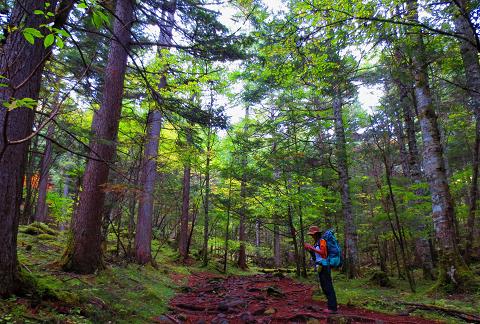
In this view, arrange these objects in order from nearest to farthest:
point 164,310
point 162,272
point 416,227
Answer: point 164,310 → point 416,227 → point 162,272

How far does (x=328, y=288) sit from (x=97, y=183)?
5990mm

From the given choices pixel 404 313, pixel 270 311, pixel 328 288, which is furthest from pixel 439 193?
pixel 270 311

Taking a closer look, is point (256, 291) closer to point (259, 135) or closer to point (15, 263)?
point (15, 263)

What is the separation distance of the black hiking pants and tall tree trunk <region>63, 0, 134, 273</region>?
17.5 feet

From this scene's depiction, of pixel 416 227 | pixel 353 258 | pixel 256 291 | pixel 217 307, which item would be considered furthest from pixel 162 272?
pixel 416 227

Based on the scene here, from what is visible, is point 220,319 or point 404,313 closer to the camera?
point 220,319

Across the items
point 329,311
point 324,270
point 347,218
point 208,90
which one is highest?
point 208,90

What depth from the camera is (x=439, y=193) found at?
8.31 meters

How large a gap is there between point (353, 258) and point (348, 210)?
2.01 m

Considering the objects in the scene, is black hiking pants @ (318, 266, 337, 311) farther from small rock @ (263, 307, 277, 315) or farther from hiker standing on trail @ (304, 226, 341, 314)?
small rock @ (263, 307, 277, 315)

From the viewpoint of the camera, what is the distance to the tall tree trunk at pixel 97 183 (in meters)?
7.07

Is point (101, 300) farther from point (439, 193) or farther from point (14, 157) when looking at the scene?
point (439, 193)

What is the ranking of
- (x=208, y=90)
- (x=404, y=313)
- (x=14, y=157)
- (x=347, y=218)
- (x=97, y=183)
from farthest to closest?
(x=347, y=218) → (x=208, y=90) → (x=97, y=183) → (x=404, y=313) → (x=14, y=157)

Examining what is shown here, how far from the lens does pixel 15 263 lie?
3980mm
